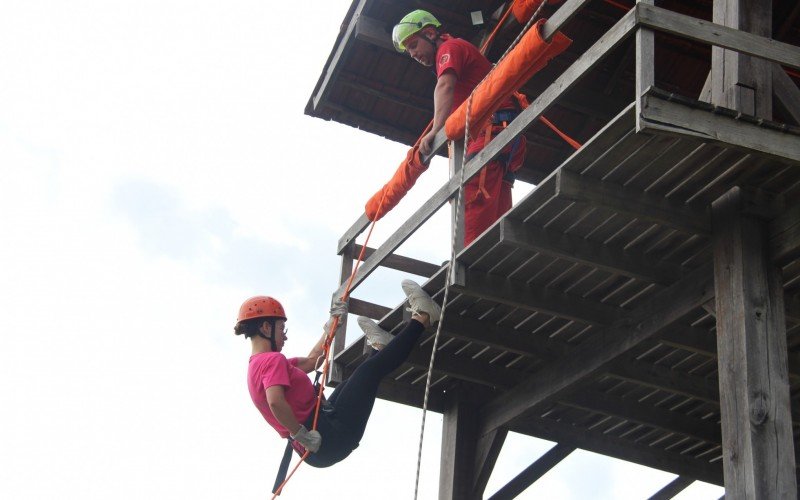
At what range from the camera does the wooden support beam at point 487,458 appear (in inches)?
398

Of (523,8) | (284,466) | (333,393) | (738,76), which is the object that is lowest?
(284,466)

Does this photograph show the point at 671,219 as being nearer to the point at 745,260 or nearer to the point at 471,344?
the point at 745,260

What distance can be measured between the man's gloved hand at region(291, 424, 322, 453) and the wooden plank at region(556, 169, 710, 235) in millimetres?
2638

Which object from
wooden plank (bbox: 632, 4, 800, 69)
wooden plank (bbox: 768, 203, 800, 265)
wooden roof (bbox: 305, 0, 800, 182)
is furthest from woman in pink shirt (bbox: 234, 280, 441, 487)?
wooden roof (bbox: 305, 0, 800, 182)

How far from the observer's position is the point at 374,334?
9266 mm

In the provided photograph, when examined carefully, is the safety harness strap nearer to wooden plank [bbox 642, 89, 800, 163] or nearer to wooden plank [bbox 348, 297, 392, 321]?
wooden plank [bbox 348, 297, 392, 321]

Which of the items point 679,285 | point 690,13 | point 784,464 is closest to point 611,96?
point 690,13

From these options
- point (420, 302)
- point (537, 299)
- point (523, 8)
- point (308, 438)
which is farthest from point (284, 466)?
point (523, 8)

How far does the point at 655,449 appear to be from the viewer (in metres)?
10.7

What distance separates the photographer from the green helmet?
10.4m

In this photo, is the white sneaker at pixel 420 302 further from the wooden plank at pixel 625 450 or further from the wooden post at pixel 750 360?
the wooden post at pixel 750 360

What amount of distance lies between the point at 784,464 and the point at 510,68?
3063 millimetres

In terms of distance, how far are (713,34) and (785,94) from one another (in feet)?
3.99

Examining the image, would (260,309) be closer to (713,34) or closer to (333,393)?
(333,393)
